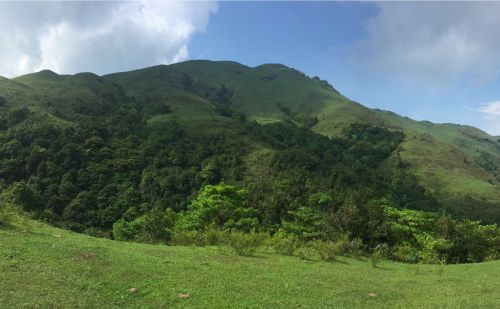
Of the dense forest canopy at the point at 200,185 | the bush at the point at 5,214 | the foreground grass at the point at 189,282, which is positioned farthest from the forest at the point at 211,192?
the bush at the point at 5,214

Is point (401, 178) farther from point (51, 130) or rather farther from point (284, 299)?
point (284, 299)

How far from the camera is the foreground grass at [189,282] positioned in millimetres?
13969

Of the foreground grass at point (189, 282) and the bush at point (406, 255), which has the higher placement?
the foreground grass at point (189, 282)

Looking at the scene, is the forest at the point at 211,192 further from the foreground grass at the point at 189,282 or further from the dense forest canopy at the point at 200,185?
the foreground grass at the point at 189,282

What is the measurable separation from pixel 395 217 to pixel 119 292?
3537 cm

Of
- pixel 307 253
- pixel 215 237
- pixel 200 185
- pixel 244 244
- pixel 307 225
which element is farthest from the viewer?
pixel 200 185

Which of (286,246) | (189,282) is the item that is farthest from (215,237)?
(189,282)

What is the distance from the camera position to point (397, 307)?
612 inches

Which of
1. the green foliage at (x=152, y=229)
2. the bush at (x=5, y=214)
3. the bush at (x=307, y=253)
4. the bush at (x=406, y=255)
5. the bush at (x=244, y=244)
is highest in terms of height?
the bush at (x=5, y=214)

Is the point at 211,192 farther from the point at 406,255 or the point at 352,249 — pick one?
the point at 352,249

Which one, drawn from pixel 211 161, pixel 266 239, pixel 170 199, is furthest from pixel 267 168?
pixel 266 239

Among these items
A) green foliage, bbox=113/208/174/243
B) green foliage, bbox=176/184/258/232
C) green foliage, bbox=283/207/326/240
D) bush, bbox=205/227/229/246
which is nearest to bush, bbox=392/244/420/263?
green foliage, bbox=283/207/326/240

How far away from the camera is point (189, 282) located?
16.2 meters

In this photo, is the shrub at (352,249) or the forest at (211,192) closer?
the shrub at (352,249)
